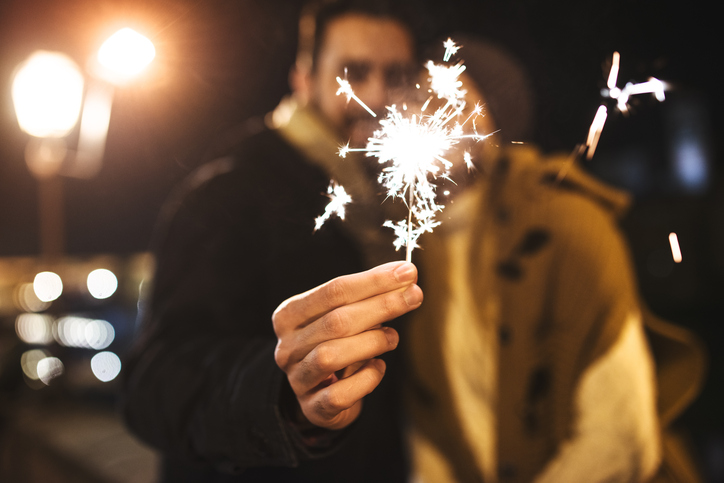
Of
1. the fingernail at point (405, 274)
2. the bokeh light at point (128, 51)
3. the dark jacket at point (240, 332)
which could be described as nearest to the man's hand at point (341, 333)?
the fingernail at point (405, 274)

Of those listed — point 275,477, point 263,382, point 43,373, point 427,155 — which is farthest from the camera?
point 43,373

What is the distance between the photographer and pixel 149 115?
1.35 m

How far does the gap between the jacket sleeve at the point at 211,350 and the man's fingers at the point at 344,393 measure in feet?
0.44

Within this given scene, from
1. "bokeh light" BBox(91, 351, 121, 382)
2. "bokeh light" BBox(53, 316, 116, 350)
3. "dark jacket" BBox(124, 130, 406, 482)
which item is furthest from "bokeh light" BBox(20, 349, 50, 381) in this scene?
"dark jacket" BBox(124, 130, 406, 482)

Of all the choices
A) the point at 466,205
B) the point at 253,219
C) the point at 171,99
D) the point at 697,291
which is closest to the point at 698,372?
the point at 466,205

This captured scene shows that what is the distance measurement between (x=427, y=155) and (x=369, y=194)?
0.14 m

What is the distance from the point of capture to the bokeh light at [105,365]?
14.3 feet

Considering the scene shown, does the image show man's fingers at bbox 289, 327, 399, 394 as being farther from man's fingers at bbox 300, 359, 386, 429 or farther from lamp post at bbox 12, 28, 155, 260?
lamp post at bbox 12, 28, 155, 260

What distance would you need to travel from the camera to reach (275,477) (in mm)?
1174

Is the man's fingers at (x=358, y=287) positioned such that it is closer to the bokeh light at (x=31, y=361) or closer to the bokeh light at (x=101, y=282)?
the bokeh light at (x=31, y=361)

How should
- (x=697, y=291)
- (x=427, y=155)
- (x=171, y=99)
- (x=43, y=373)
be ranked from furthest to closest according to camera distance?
(x=697, y=291)
(x=43, y=373)
(x=171, y=99)
(x=427, y=155)

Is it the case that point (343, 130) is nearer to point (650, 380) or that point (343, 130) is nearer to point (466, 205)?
point (466, 205)

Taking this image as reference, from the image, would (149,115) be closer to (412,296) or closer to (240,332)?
(240,332)

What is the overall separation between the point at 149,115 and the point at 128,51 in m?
0.38
